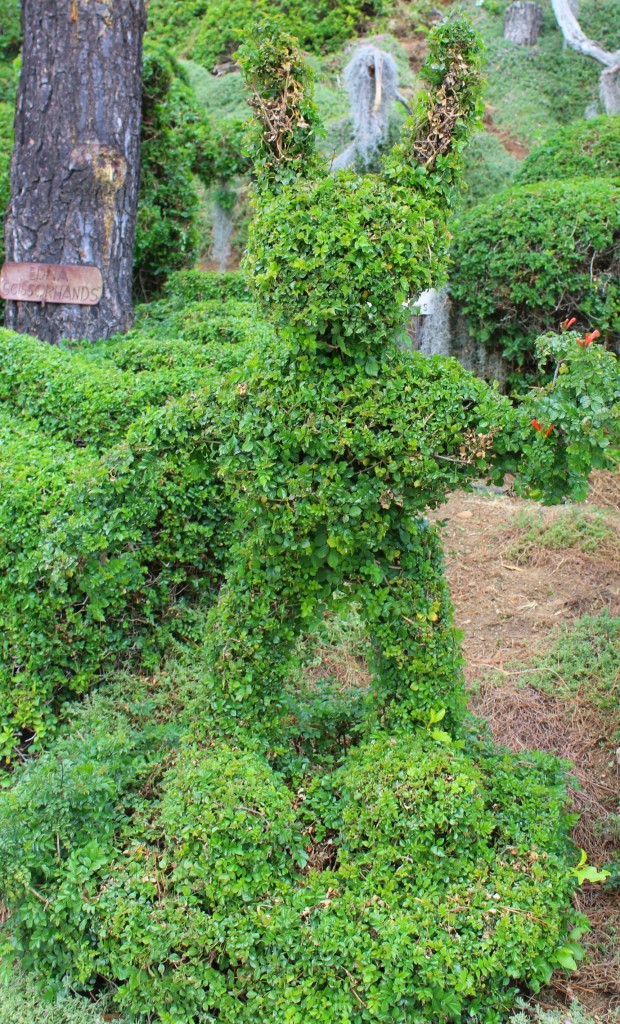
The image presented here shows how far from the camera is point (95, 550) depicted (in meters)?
3.13

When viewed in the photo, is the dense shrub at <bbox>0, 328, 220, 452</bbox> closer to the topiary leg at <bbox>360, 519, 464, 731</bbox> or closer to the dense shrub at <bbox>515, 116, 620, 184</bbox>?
the topiary leg at <bbox>360, 519, 464, 731</bbox>

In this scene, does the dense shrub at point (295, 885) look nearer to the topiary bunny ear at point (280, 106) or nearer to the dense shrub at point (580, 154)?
the topiary bunny ear at point (280, 106)

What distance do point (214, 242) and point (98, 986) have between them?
30.9 ft

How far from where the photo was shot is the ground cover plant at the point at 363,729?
2377 mm

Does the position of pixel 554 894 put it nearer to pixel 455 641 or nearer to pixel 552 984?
pixel 552 984

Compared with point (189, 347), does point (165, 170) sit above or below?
above

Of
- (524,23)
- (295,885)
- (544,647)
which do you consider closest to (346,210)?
(295,885)

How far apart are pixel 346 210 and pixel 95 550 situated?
1.48 metres

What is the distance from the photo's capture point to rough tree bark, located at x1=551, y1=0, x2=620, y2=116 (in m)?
10.4

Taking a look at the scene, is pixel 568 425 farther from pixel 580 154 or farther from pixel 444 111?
pixel 580 154

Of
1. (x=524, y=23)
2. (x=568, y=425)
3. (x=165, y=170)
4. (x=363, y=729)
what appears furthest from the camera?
(x=524, y=23)

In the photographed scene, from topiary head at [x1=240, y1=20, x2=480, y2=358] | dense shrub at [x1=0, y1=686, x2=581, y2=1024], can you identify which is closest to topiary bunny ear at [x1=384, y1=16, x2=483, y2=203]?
topiary head at [x1=240, y1=20, x2=480, y2=358]

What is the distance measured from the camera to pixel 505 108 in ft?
39.7

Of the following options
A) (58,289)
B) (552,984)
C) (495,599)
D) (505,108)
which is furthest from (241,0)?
(552,984)
